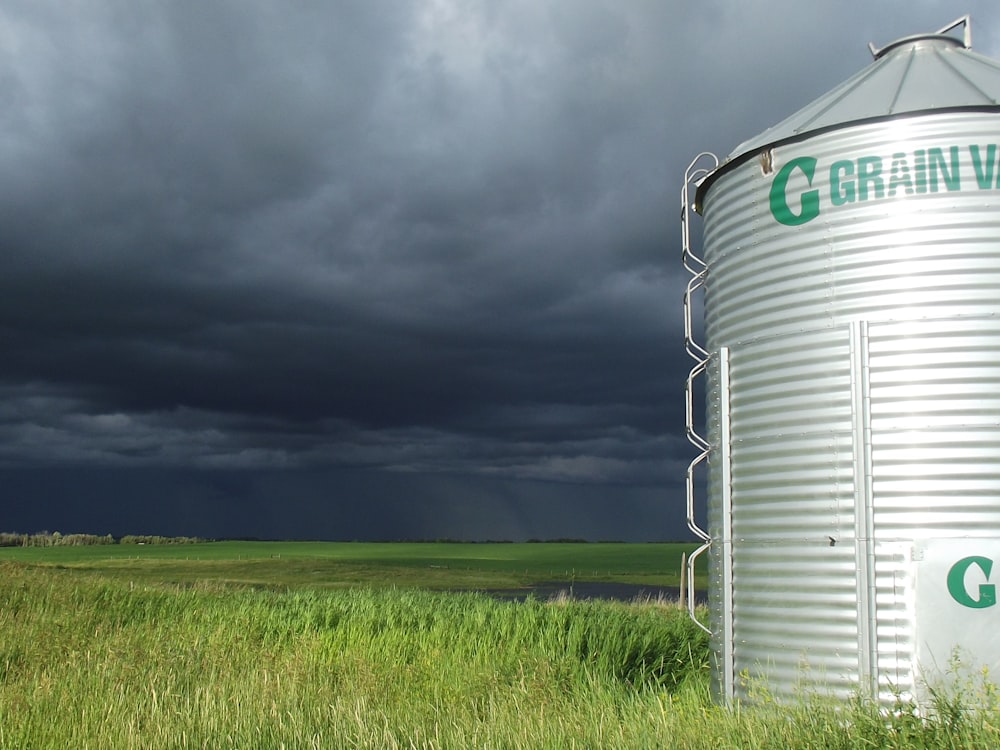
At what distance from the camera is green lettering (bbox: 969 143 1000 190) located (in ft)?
26.8

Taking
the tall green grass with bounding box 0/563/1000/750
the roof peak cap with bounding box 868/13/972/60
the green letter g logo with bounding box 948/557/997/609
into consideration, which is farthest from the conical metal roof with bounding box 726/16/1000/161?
the tall green grass with bounding box 0/563/1000/750

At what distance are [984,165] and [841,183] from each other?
3.97 ft

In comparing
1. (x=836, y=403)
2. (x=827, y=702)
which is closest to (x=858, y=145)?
(x=836, y=403)

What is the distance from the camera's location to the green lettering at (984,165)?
8180 mm

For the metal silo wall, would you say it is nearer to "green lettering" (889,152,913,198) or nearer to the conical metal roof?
"green lettering" (889,152,913,198)

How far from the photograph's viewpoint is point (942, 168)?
8297 mm

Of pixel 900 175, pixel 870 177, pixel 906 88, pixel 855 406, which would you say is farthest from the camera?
pixel 906 88

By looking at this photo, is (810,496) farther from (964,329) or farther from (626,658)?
(626,658)

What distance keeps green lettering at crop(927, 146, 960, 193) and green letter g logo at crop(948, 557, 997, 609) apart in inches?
129

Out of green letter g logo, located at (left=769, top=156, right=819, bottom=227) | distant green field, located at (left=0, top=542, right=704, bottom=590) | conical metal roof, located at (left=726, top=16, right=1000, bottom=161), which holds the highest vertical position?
conical metal roof, located at (left=726, top=16, right=1000, bottom=161)

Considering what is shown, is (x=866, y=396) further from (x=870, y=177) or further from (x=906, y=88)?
(x=906, y=88)

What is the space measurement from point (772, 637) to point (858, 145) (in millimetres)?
4773

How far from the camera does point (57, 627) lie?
18.0 metres

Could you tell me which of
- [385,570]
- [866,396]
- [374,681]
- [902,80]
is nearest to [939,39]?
[902,80]
